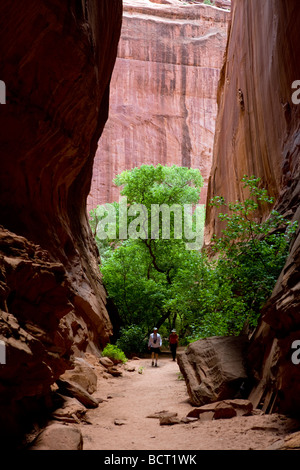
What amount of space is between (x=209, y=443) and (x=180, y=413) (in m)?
2.47

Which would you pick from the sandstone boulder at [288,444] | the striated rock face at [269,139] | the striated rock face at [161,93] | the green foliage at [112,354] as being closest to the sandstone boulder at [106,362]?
the green foliage at [112,354]

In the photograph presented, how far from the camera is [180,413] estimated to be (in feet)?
27.5

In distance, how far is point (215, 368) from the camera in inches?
347

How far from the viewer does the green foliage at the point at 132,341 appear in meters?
19.0

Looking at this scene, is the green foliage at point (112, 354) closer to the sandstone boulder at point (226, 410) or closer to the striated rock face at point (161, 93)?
the sandstone boulder at point (226, 410)

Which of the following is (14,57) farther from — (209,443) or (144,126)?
(144,126)

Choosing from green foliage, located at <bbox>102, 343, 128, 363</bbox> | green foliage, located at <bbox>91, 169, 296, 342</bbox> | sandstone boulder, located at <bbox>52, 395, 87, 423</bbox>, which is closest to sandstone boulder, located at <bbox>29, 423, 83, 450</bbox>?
sandstone boulder, located at <bbox>52, 395, 87, 423</bbox>

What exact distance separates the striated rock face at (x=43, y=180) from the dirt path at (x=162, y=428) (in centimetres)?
134

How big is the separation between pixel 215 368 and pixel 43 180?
714 cm

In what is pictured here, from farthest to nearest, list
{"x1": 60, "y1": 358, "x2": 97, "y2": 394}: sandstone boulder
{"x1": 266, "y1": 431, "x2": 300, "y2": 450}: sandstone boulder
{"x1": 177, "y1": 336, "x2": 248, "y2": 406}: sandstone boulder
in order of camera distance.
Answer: {"x1": 60, "y1": 358, "x2": 97, "y2": 394}: sandstone boulder, {"x1": 177, "y1": 336, "x2": 248, "y2": 406}: sandstone boulder, {"x1": 266, "y1": 431, "x2": 300, "y2": 450}: sandstone boulder

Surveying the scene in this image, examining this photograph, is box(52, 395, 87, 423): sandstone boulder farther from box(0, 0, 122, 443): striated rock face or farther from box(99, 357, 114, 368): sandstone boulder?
box(99, 357, 114, 368): sandstone boulder

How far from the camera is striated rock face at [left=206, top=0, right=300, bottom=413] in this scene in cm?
662

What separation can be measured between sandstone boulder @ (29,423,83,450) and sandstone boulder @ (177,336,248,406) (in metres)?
3.78

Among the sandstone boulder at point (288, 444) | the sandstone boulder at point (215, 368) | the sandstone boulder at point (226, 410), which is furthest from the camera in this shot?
the sandstone boulder at point (215, 368)
